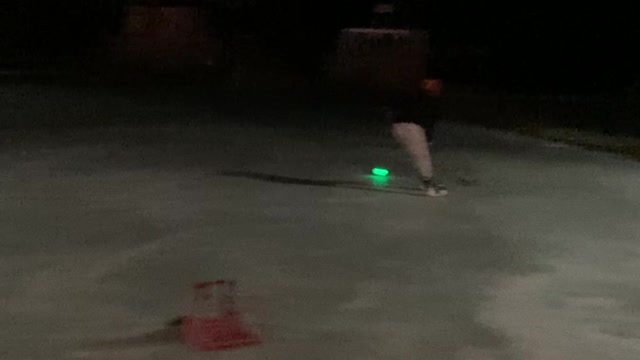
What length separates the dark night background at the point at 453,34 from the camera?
822 inches

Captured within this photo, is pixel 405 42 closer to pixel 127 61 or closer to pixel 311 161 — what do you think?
pixel 127 61

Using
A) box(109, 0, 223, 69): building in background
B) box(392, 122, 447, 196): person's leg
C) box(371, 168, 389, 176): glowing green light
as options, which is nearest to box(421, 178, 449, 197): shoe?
box(392, 122, 447, 196): person's leg

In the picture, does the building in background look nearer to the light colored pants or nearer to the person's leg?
the person's leg

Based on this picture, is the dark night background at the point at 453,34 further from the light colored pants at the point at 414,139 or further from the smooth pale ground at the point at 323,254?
the light colored pants at the point at 414,139

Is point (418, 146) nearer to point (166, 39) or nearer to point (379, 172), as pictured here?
point (379, 172)

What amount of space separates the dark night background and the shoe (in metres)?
11.3

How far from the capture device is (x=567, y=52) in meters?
21.3

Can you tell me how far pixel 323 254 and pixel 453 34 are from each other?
1626cm

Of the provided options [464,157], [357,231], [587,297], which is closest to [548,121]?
[464,157]

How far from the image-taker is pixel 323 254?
270 inches

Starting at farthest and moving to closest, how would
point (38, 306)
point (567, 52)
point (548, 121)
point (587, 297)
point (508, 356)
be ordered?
point (567, 52)
point (548, 121)
point (587, 297)
point (38, 306)
point (508, 356)

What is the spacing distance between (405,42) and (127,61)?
256 inches

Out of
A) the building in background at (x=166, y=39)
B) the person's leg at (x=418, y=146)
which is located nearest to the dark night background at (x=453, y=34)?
the building in background at (x=166, y=39)

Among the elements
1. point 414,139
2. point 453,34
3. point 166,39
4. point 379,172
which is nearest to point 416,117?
point 414,139
